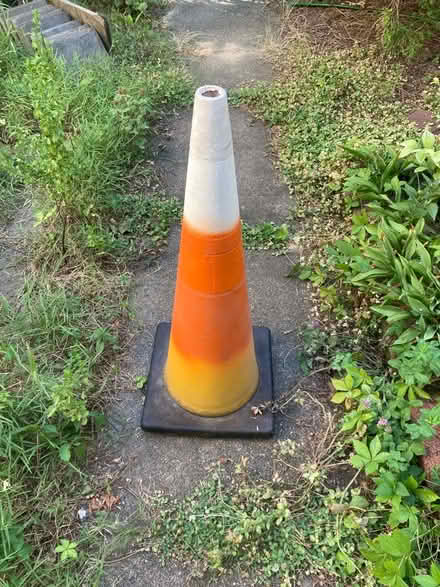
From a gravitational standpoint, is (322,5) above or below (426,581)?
above

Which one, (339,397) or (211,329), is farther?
(339,397)

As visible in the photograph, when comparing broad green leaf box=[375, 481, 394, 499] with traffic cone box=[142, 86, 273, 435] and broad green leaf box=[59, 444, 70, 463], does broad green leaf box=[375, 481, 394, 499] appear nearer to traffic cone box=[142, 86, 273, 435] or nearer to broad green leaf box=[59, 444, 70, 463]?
traffic cone box=[142, 86, 273, 435]

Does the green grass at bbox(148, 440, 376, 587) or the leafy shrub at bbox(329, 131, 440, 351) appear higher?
the leafy shrub at bbox(329, 131, 440, 351)

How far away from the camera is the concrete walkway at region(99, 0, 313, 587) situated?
85.7 inches

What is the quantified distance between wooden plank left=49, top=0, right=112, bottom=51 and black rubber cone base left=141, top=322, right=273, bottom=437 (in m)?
3.67

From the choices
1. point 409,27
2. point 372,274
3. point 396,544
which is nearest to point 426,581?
point 396,544

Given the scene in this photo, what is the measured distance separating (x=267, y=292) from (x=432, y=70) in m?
2.88

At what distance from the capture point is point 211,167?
1750 millimetres

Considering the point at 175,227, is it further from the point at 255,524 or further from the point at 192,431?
the point at 255,524

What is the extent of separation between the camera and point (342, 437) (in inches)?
88.5

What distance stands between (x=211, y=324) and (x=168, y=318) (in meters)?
0.81

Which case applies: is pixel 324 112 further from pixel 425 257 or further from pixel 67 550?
pixel 67 550

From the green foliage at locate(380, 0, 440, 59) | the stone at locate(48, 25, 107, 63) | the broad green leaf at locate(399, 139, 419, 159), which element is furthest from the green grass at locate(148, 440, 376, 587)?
the stone at locate(48, 25, 107, 63)

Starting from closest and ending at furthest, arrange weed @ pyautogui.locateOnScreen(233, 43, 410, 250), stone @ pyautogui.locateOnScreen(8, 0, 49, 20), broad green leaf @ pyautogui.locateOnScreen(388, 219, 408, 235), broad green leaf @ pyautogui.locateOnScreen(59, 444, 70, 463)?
broad green leaf @ pyautogui.locateOnScreen(59, 444, 70, 463), broad green leaf @ pyautogui.locateOnScreen(388, 219, 408, 235), weed @ pyautogui.locateOnScreen(233, 43, 410, 250), stone @ pyautogui.locateOnScreen(8, 0, 49, 20)
